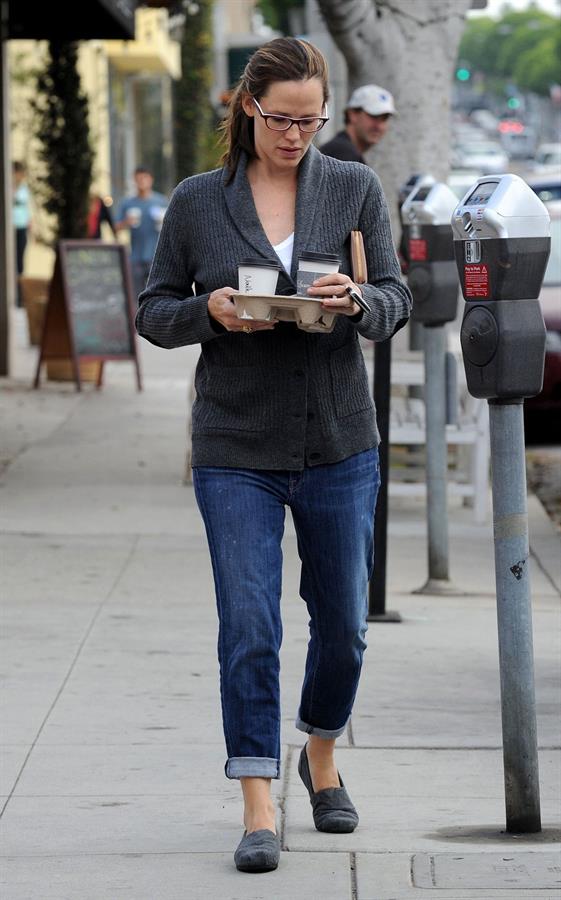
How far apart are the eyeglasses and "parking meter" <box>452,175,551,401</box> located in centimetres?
39

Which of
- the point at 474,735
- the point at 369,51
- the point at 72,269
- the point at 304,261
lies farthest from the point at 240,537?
the point at 72,269

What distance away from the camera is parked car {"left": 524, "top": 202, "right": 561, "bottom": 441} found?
479 inches

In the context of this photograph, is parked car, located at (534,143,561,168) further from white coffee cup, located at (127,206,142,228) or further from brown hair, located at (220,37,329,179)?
brown hair, located at (220,37,329,179)

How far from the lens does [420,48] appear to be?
9.47 m

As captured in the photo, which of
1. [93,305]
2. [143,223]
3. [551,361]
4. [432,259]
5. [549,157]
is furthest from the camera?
[549,157]

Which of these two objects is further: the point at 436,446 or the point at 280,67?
the point at 436,446

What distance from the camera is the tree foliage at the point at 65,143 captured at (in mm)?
16219

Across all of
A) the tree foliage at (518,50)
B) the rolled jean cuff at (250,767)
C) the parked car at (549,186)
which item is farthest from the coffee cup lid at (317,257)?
the tree foliage at (518,50)

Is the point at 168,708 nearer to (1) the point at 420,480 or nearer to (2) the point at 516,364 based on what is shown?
(2) the point at 516,364

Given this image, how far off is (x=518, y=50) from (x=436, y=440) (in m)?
152

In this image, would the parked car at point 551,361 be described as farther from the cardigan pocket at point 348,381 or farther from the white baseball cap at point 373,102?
the cardigan pocket at point 348,381

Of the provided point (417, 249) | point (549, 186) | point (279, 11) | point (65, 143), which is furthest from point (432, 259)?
point (279, 11)

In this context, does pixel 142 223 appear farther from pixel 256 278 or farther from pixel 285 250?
pixel 256 278

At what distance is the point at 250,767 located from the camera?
391 cm
